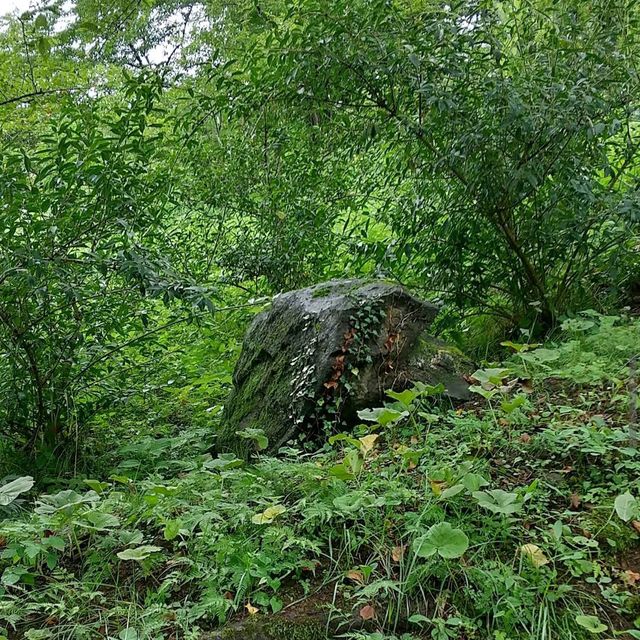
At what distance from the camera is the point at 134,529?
7.18 feet

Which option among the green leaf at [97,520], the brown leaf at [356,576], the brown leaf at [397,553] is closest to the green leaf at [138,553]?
the green leaf at [97,520]

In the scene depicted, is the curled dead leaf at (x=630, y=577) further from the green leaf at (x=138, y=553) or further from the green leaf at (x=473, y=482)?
the green leaf at (x=138, y=553)

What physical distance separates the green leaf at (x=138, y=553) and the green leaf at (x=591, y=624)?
123 centimetres

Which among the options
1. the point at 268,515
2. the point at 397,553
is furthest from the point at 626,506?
the point at 268,515

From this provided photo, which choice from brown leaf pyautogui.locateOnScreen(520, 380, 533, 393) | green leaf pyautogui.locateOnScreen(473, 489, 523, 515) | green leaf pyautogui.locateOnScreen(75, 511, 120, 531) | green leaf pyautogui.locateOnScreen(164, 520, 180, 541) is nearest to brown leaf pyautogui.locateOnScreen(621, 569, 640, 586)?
green leaf pyautogui.locateOnScreen(473, 489, 523, 515)

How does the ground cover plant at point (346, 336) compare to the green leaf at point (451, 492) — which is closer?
the ground cover plant at point (346, 336)

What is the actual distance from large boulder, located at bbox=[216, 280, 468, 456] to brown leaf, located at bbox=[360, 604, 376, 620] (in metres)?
1.29

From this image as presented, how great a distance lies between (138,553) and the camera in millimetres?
1909

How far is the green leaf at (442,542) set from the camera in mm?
1757

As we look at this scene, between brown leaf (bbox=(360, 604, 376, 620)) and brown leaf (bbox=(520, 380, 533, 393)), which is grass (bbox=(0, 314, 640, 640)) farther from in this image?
brown leaf (bbox=(520, 380, 533, 393))

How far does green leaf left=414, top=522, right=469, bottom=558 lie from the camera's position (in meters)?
1.76

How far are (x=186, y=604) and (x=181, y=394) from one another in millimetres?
2590

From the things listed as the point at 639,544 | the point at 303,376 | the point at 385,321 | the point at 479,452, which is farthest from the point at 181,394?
the point at 639,544

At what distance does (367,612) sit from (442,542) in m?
0.29
